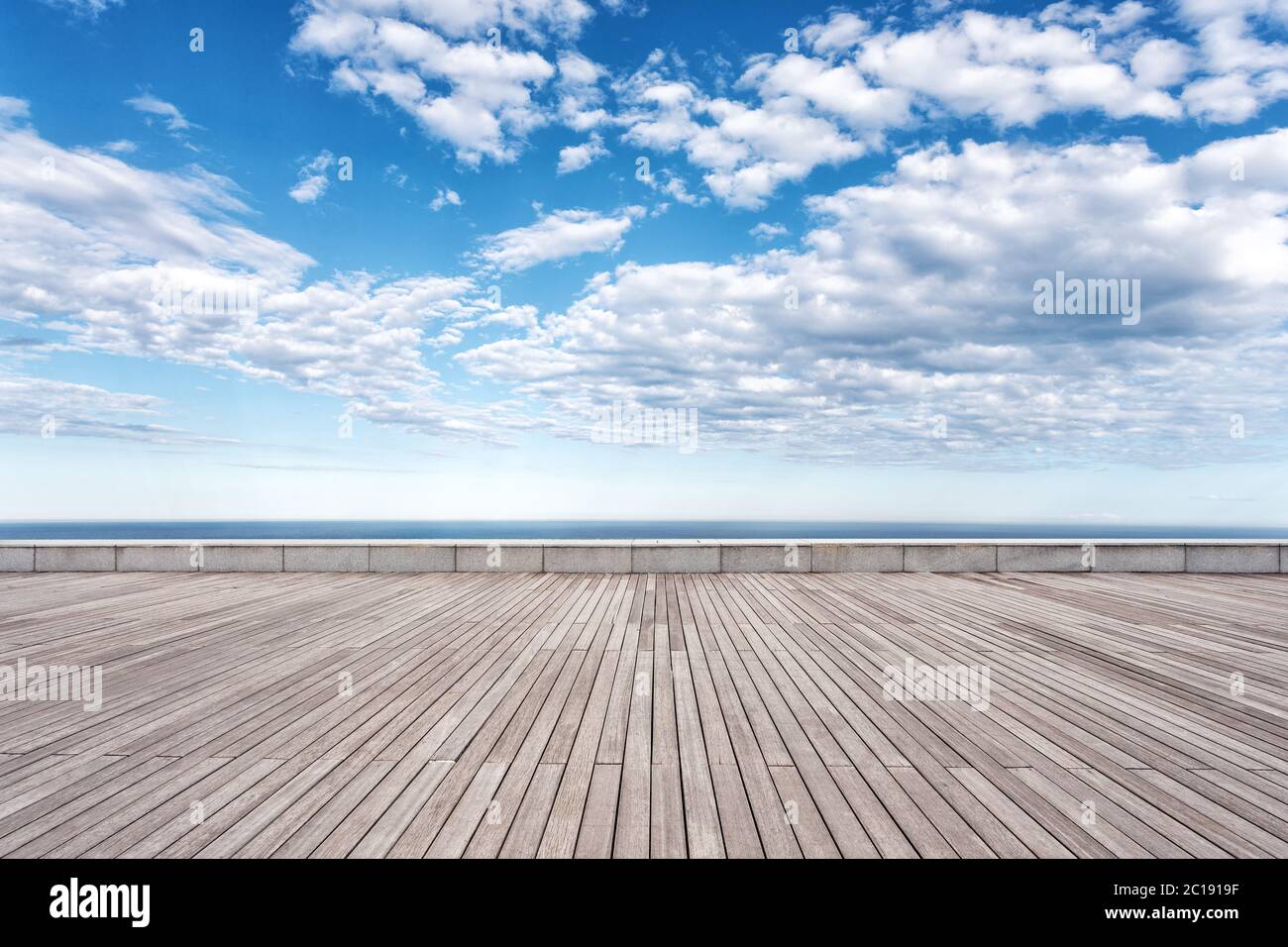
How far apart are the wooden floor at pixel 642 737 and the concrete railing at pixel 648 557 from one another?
9.23 ft

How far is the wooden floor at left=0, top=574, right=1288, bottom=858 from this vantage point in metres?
2.47

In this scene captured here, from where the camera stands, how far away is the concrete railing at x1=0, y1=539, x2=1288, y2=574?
9.55m

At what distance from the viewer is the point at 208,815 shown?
2586mm

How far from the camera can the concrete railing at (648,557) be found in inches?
376

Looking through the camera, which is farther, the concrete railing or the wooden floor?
the concrete railing

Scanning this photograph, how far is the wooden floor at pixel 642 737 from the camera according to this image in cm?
247

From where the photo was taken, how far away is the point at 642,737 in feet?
11.2

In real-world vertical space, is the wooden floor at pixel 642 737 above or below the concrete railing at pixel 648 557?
below

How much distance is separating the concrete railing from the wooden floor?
2815mm

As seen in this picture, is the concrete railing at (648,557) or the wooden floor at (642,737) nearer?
the wooden floor at (642,737)

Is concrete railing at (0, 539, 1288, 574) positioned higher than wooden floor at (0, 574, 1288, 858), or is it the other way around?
concrete railing at (0, 539, 1288, 574)

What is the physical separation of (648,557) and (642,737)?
6.19m
